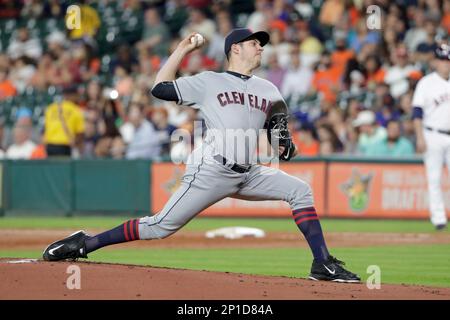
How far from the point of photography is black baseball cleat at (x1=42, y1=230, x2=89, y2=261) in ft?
26.1

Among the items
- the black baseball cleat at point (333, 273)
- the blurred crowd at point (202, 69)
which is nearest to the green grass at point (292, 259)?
the black baseball cleat at point (333, 273)

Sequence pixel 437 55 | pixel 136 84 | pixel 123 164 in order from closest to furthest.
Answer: pixel 437 55, pixel 123 164, pixel 136 84

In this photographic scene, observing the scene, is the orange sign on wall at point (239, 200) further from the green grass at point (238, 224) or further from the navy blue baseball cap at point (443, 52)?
the navy blue baseball cap at point (443, 52)

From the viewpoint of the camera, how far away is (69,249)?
796 centimetres

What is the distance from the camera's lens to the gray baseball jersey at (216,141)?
753 cm

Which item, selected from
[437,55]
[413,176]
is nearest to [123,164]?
[413,176]

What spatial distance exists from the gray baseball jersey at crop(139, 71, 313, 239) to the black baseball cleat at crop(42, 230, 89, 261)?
1.90ft

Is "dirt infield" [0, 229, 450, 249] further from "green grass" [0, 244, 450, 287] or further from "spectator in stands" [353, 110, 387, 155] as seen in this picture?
"spectator in stands" [353, 110, 387, 155]

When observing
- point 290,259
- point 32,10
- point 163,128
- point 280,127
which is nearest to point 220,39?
point 163,128

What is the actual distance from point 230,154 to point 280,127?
547 mm
